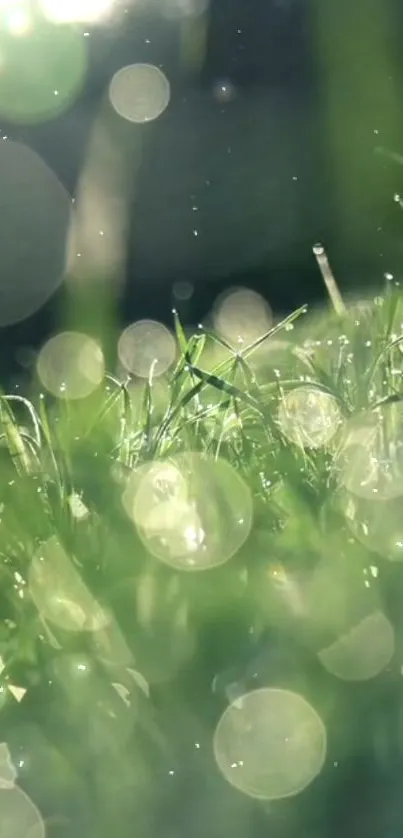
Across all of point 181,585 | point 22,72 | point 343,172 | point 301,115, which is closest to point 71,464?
point 181,585

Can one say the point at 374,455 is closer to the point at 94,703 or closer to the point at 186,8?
the point at 94,703

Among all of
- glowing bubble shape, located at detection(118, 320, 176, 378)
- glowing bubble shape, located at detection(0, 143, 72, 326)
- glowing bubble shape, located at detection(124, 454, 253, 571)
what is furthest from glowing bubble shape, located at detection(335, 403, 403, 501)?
glowing bubble shape, located at detection(0, 143, 72, 326)

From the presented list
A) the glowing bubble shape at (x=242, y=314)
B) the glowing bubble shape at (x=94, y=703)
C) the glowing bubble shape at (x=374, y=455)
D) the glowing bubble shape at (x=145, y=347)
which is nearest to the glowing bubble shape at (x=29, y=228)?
the glowing bubble shape at (x=145, y=347)

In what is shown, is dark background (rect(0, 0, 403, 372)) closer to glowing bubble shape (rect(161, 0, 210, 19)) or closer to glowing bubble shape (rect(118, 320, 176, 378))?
glowing bubble shape (rect(161, 0, 210, 19))

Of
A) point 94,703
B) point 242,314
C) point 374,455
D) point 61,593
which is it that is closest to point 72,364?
point 242,314

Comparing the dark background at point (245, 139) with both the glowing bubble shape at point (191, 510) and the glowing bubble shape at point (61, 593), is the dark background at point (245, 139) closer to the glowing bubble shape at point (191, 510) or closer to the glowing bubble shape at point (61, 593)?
the glowing bubble shape at point (191, 510)

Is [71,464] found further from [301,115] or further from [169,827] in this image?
[301,115]
